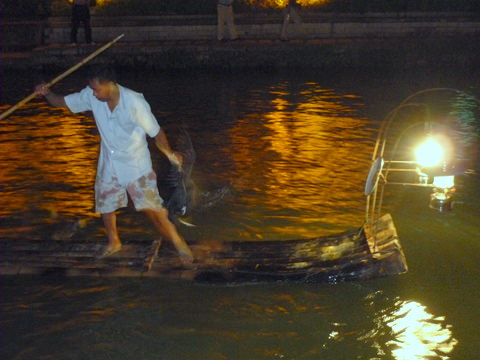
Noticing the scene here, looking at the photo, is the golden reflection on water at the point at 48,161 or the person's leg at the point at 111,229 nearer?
the person's leg at the point at 111,229

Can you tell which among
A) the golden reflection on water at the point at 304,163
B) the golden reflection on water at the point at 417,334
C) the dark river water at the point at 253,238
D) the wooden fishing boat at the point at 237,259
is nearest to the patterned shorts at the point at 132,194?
the wooden fishing boat at the point at 237,259

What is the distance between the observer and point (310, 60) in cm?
1853

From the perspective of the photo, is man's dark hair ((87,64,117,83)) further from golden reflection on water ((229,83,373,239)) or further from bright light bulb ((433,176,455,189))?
bright light bulb ((433,176,455,189))

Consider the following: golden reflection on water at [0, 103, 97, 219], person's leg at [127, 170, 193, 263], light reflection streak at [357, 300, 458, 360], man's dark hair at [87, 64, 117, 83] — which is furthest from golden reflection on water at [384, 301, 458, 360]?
golden reflection on water at [0, 103, 97, 219]

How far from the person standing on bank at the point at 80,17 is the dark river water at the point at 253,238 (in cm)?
435

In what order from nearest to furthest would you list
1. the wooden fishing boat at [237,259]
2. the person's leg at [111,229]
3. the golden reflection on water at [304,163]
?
the wooden fishing boat at [237,259], the person's leg at [111,229], the golden reflection on water at [304,163]

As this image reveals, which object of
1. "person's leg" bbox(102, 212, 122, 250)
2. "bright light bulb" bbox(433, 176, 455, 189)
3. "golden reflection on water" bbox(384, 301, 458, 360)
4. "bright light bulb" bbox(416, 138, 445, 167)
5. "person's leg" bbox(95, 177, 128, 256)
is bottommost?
"golden reflection on water" bbox(384, 301, 458, 360)

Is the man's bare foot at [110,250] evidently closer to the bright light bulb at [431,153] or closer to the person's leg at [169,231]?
the person's leg at [169,231]

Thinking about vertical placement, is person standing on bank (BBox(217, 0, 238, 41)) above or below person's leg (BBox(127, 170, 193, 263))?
above

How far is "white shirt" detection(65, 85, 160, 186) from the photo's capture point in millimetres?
5258

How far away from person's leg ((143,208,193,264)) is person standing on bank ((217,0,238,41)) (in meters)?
12.8

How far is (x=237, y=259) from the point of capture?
591cm

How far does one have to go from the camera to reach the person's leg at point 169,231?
18.4 feet

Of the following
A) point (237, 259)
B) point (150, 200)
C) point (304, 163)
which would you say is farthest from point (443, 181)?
point (304, 163)
